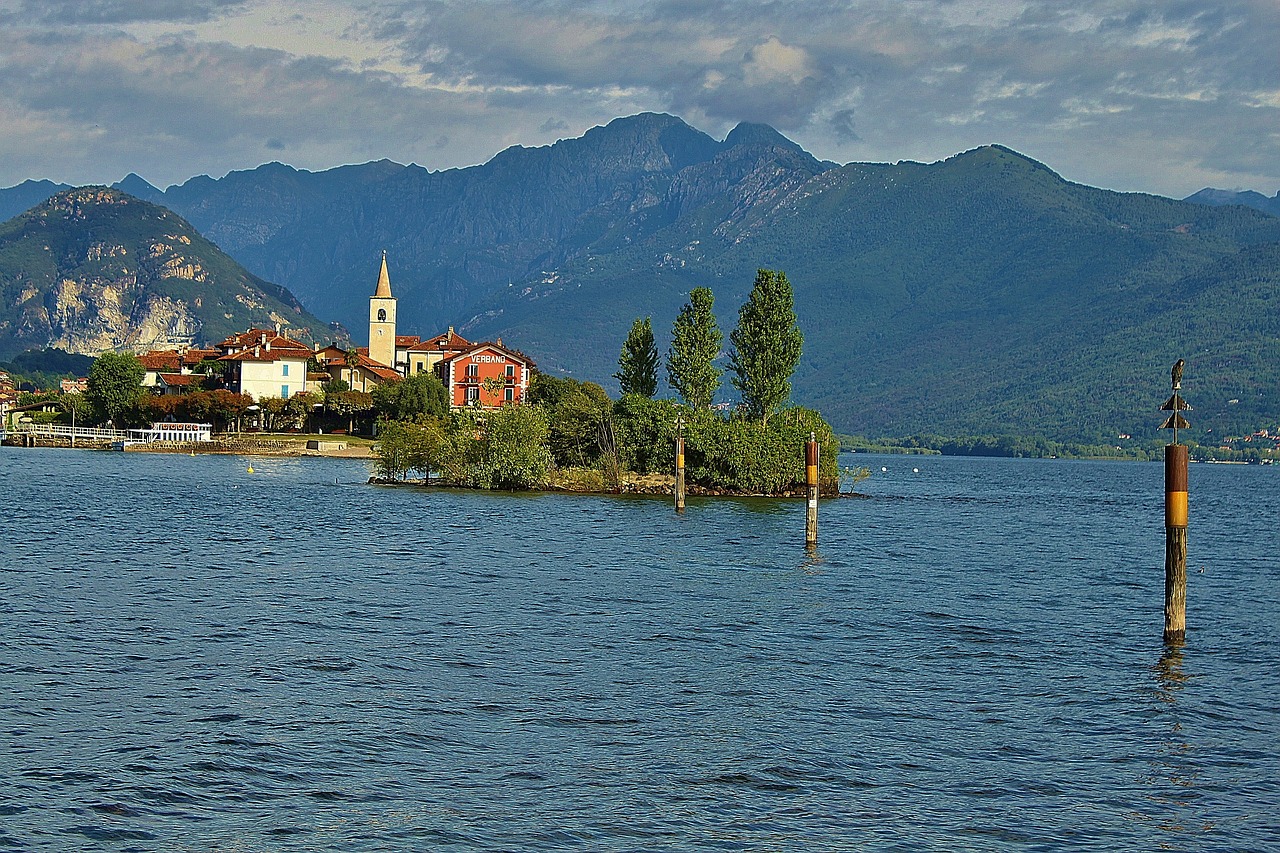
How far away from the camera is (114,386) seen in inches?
5822

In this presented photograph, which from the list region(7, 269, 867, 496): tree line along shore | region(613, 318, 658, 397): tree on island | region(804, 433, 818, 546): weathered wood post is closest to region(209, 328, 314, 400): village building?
region(7, 269, 867, 496): tree line along shore

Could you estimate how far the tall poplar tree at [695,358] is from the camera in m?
90.0

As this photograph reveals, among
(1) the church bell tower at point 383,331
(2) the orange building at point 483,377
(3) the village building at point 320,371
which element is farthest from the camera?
(1) the church bell tower at point 383,331

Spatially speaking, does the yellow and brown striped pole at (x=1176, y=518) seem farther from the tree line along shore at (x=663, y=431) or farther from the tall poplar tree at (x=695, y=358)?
the tall poplar tree at (x=695, y=358)

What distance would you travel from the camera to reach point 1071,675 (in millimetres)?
26250

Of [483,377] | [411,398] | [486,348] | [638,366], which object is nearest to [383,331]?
[483,377]

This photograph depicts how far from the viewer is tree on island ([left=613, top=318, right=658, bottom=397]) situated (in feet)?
302

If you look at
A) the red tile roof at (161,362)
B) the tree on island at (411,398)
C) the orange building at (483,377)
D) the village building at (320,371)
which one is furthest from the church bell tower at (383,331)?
the tree on island at (411,398)

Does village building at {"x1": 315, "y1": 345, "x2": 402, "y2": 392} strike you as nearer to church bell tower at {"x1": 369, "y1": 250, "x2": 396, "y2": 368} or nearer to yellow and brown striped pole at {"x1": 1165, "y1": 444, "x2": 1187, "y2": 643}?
church bell tower at {"x1": 369, "y1": 250, "x2": 396, "y2": 368}

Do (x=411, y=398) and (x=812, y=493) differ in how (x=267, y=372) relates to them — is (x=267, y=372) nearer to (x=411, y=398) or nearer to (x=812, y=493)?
(x=411, y=398)

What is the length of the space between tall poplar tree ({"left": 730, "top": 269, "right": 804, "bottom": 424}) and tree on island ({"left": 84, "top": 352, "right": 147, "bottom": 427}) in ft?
283

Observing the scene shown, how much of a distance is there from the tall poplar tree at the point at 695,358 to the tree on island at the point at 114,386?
82.1 m

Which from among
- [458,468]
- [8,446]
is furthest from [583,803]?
[8,446]

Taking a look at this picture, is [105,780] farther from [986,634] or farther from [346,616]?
[986,634]
